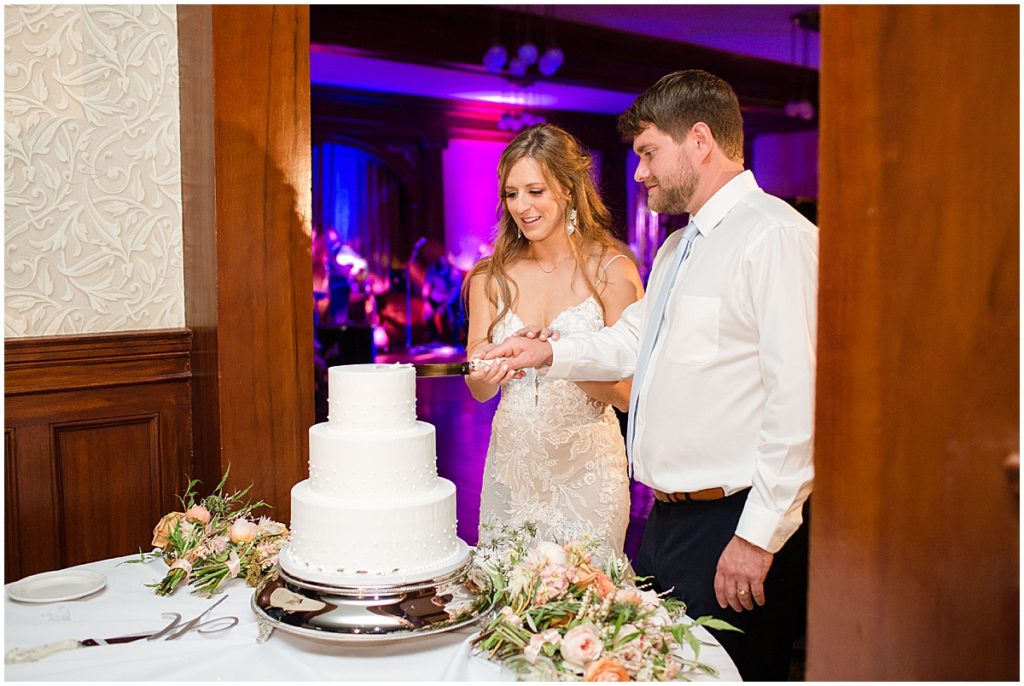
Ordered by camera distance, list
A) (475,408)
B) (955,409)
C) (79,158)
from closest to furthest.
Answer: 1. (955,409)
2. (79,158)
3. (475,408)

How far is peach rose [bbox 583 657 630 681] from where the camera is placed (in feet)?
5.03

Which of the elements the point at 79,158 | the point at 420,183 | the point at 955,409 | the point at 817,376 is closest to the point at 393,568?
the point at 817,376

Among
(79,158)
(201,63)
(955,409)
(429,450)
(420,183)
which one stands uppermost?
(420,183)

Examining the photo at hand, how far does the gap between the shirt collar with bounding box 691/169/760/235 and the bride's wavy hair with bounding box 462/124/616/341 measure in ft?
2.83

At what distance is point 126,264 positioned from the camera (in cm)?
303

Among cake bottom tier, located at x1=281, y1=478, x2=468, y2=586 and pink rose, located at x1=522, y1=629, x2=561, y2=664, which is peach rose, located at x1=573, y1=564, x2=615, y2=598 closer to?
pink rose, located at x1=522, y1=629, x2=561, y2=664

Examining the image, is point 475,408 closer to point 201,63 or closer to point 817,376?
point 201,63

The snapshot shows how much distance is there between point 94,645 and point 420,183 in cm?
1128

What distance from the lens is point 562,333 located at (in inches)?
123

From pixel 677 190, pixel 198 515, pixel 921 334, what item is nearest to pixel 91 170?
pixel 198 515

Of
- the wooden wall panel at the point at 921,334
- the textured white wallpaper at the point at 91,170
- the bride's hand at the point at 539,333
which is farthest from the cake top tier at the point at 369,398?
the textured white wallpaper at the point at 91,170

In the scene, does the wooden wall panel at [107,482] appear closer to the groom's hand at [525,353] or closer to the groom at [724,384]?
the groom's hand at [525,353]

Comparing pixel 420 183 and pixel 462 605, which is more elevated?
pixel 420 183

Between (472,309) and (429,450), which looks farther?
(472,309)
